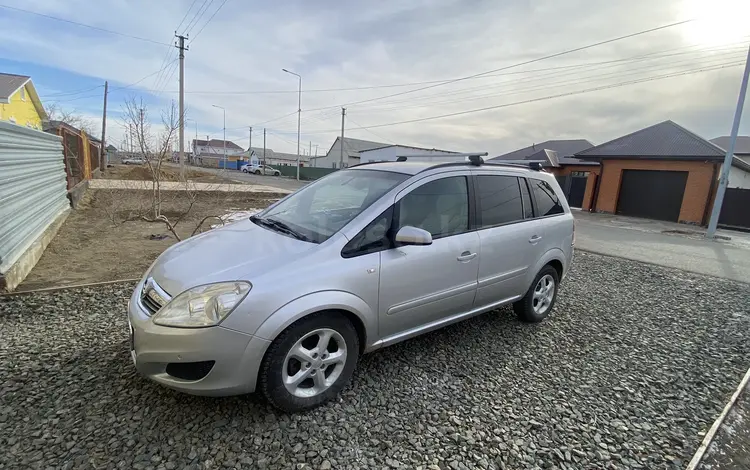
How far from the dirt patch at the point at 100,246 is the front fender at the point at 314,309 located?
3.56 m

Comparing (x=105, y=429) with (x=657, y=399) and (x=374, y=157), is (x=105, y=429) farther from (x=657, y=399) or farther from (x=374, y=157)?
(x=374, y=157)

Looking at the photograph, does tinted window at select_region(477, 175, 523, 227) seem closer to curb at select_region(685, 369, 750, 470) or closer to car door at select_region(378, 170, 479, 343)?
car door at select_region(378, 170, 479, 343)

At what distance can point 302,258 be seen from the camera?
2.33 meters

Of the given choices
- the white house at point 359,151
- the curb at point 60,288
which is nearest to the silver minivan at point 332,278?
the curb at point 60,288

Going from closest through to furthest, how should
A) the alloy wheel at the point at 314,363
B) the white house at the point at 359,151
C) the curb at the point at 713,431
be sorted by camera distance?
the curb at the point at 713,431 < the alloy wheel at the point at 314,363 < the white house at the point at 359,151

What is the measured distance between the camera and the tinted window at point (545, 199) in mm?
3969

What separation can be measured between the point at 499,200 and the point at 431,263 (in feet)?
3.87

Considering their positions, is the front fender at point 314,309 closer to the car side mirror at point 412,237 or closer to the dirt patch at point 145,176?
the car side mirror at point 412,237

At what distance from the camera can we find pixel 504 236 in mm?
3432

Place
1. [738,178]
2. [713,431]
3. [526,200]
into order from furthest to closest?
[738,178]
[526,200]
[713,431]

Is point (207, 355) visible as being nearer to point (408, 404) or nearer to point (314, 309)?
point (314, 309)

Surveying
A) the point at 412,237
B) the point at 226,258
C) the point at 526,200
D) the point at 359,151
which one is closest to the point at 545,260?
the point at 526,200

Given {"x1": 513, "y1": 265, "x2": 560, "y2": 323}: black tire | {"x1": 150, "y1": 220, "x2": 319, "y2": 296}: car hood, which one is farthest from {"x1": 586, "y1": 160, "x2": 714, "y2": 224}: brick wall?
{"x1": 150, "y1": 220, "x2": 319, "y2": 296}: car hood

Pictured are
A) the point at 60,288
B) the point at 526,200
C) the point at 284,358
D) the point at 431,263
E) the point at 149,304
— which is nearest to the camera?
the point at 284,358
